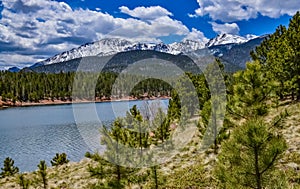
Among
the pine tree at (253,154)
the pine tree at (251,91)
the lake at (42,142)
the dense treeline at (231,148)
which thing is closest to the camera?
the pine tree at (253,154)

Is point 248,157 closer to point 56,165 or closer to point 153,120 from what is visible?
point 153,120

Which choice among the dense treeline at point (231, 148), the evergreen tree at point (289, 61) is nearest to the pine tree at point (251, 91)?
the dense treeline at point (231, 148)

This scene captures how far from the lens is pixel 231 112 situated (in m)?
9.83

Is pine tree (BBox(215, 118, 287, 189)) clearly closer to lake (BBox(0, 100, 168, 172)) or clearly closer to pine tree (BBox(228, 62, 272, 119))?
pine tree (BBox(228, 62, 272, 119))

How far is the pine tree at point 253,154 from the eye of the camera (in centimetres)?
742

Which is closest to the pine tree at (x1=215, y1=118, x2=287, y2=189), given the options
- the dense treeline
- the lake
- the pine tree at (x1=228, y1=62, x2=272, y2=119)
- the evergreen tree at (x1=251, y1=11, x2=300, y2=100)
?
the dense treeline

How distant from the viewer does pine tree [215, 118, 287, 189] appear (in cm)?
742

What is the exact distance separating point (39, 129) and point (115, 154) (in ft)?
181

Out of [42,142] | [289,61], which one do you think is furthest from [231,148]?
[42,142]

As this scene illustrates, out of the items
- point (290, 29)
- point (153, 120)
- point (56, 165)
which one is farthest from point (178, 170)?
point (290, 29)

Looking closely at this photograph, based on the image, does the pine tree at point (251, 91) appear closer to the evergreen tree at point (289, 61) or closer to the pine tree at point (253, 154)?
the pine tree at point (253, 154)

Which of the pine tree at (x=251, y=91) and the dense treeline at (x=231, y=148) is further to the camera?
the pine tree at (x=251, y=91)

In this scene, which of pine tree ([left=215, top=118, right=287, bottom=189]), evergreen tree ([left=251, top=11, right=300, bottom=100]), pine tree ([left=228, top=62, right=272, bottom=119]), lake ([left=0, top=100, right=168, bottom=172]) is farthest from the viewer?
lake ([left=0, top=100, right=168, bottom=172])

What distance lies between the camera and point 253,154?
7.96 meters
